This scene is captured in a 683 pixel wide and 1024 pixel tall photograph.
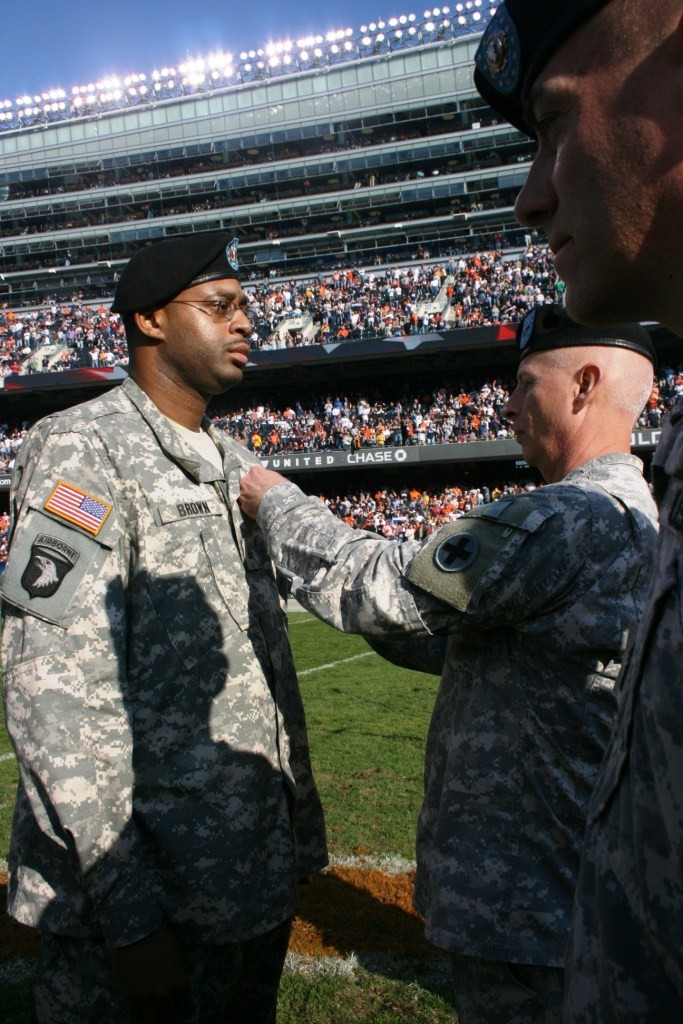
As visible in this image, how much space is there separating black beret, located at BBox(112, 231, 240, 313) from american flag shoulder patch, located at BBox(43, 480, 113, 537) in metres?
0.65

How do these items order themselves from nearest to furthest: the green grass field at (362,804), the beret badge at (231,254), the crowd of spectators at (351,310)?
the beret badge at (231,254)
the green grass field at (362,804)
the crowd of spectators at (351,310)

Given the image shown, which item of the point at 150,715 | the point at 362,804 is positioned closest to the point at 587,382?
the point at 150,715

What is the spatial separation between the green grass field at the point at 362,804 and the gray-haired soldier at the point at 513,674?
170 centimetres

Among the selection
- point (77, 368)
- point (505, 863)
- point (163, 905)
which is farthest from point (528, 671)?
point (77, 368)

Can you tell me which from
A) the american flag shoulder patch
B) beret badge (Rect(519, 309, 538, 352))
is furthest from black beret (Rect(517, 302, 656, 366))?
the american flag shoulder patch

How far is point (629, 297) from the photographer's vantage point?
0.99m

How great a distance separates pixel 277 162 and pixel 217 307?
4770 centimetres

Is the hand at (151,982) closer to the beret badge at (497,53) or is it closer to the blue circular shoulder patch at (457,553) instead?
the blue circular shoulder patch at (457,553)

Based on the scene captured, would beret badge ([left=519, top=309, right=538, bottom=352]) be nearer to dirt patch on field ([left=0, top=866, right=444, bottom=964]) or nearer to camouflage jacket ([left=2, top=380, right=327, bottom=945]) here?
camouflage jacket ([left=2, top=380, right=327, bottom=945])

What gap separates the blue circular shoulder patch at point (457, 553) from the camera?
1743 millimetres

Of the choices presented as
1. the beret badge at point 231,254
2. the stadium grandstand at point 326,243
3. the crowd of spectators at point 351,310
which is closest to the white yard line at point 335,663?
the beret badge at point 231,254

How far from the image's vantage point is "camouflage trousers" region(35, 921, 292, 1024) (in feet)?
6.23

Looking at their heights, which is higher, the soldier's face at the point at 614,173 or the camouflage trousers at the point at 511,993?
the soldier's face at the point at 614,173

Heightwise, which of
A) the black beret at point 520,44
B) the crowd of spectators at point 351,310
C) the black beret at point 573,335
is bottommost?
the crowd of spectators at point 351,310
